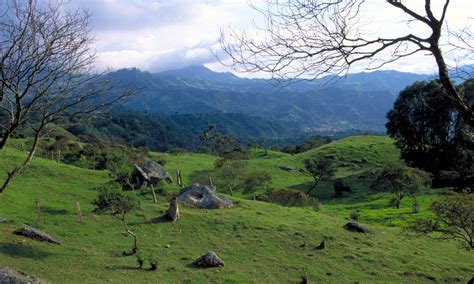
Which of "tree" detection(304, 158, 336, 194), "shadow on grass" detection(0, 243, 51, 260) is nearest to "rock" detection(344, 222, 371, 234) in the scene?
"shadow on grass" detection(0, 243, 51, 260)

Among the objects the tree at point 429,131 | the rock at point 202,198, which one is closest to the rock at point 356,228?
the rock at point 202,198

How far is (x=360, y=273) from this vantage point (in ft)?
83.1

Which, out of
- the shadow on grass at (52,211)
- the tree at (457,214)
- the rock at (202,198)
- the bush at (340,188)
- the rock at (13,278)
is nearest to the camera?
the rock at (13,278)

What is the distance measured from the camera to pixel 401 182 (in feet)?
168

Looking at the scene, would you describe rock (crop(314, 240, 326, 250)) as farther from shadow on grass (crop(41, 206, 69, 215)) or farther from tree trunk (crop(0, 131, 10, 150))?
tree trunk (crop(0, 131, 10, 150))

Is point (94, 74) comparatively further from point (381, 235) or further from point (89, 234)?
point (381, 235)

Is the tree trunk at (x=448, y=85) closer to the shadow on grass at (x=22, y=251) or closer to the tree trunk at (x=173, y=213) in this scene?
the shadow on grass at (x=22, y=251)

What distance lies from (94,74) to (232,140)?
131 m

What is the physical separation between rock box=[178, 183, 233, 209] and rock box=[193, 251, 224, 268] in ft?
36.8

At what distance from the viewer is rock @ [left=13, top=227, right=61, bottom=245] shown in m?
24.7

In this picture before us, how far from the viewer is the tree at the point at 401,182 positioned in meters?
50.5

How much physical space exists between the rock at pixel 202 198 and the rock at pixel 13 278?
18.7m

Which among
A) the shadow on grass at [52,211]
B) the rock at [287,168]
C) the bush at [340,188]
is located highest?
the shadow on grass at [52,211]

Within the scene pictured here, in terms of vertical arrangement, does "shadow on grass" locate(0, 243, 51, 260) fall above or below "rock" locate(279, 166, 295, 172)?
above
